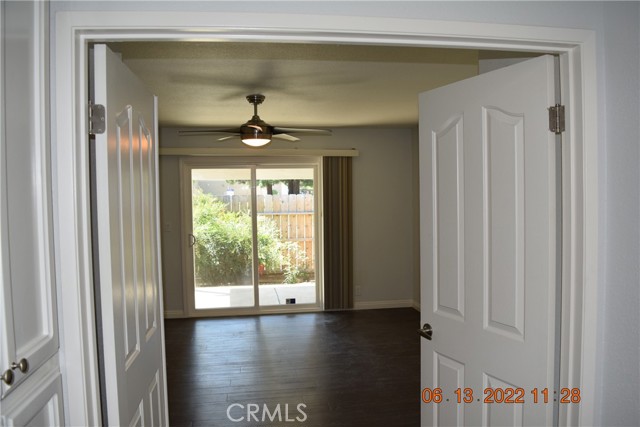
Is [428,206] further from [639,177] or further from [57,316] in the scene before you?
[57,316]

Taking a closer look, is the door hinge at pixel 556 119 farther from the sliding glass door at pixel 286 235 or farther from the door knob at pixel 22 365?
the sliding glass door at pixel 286 235

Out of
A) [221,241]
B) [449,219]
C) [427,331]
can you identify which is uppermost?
[449,219]

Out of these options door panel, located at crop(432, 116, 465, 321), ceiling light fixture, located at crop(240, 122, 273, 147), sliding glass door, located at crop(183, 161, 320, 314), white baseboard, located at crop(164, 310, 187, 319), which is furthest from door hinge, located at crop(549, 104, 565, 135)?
white baseboard, located at crop(164, 310, 187, 319)

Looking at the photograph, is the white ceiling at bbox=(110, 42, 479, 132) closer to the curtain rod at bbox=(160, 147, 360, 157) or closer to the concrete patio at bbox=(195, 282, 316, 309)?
the curtain rod at bbox=(160, 147, 360, 157)

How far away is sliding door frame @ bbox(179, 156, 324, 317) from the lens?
5.91 metres

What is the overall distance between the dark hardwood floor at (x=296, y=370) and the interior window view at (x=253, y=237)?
416 mm

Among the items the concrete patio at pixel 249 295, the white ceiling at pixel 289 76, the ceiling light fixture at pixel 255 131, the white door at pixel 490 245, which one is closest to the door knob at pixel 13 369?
the white door at pixel 490 245

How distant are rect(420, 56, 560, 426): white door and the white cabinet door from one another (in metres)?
1.45

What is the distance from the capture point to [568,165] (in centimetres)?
147

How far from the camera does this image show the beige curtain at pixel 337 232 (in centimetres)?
605

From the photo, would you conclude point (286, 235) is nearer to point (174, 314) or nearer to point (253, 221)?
point (253, 221)

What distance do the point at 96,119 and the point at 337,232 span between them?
4914mm

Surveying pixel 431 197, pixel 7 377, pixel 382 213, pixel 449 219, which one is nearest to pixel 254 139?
pixel 431 197

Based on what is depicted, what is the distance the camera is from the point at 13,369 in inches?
38.8
